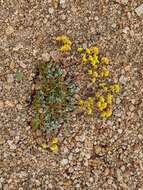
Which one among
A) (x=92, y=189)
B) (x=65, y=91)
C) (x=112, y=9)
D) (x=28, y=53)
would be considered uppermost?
(x=112, y=9)

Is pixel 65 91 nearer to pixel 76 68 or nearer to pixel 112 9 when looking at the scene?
pixel 76 68

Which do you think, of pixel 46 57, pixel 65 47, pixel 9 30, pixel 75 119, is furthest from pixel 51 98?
pixel 9 30

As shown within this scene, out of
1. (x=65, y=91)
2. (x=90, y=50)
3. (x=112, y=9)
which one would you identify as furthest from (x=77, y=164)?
(x=112, y=9)

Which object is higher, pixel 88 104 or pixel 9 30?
pixel 9 30

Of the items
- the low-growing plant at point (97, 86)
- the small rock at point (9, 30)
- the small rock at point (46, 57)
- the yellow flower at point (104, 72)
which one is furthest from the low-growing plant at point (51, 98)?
the small rock at point (9, 30)

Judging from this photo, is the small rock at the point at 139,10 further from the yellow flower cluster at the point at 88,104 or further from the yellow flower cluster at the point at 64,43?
the yellow flower cluster at the point at 88,104

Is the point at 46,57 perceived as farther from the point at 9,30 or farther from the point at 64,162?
the point at 64,162

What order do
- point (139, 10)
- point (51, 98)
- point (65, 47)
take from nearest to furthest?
point (51, 98)
point (65, 47)
point (139, 10)
